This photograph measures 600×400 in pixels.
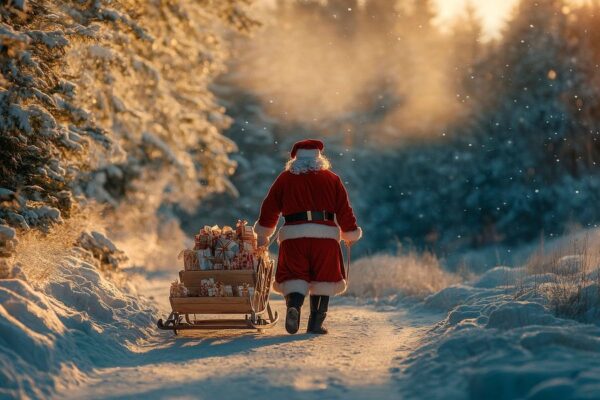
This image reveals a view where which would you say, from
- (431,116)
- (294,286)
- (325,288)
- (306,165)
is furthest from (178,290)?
(431,116)

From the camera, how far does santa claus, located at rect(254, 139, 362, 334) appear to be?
8.00m

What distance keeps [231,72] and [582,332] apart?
36737mm

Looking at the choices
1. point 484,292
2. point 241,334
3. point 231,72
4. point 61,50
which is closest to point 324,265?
point 241,334

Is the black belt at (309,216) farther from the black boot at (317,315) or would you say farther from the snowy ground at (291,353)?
the snowy ground at (291,353)

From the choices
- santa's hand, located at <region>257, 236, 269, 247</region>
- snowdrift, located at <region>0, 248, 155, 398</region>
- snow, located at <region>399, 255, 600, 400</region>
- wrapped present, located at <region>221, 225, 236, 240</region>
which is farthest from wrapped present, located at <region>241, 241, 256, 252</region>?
snow, located at <region>399, 255, 600, 400</region>

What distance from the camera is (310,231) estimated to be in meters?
8.00

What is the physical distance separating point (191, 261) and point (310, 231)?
131 cm

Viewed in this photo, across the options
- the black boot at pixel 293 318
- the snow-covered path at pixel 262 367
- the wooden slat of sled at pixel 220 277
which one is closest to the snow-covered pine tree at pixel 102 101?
the wooden slat of sled at pixel 220 277

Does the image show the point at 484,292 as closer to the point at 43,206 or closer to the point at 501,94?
the point at 43,206

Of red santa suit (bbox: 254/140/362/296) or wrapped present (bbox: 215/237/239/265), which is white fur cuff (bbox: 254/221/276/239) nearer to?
red santa suit (bbox: 254/140/362/296)

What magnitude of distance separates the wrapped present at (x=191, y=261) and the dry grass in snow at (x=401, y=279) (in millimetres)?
4929

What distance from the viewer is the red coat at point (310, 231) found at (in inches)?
316

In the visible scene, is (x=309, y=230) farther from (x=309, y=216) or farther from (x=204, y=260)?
(x=204, y=260)

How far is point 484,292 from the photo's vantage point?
9.23 meters
